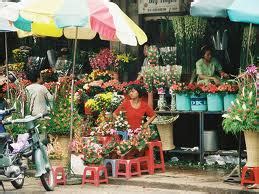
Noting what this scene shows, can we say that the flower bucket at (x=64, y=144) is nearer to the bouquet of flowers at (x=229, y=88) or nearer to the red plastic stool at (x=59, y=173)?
the red plastic stool at (x=59, y=173)

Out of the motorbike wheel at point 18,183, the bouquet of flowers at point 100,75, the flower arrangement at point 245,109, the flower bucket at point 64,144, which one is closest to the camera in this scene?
the flower arrangement at point 245,109

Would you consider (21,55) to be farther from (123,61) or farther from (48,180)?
(48,180)

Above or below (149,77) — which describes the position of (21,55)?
above

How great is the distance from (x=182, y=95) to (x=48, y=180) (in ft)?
12.6

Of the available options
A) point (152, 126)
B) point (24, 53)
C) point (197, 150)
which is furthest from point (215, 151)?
point (24, 53)

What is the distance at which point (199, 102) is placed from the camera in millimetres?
13844

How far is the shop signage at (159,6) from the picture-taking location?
52.1ft

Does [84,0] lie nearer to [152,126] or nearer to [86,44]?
[152,126]

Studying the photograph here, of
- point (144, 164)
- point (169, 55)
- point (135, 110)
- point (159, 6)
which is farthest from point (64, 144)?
point (159, 6)

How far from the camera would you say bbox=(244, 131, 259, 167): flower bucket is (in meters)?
11.2

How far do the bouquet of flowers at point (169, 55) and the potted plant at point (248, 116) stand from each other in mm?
3350

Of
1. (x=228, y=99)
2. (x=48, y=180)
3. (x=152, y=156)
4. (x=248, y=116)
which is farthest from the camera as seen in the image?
(x=228, y=99)

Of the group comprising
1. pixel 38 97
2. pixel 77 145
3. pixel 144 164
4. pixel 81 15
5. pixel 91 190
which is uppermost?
pixel 81 15

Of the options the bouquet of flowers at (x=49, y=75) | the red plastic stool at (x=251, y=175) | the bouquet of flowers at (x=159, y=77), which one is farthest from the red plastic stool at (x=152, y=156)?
the bouquet of flowers at (x=49, y=75)
